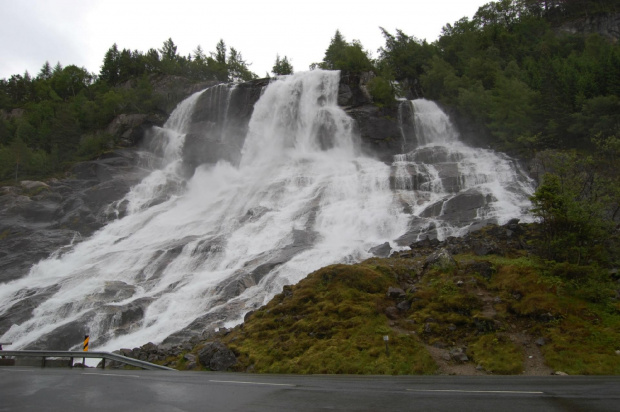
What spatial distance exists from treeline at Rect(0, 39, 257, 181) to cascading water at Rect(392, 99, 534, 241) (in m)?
43.6

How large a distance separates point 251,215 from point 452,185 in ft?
60.4

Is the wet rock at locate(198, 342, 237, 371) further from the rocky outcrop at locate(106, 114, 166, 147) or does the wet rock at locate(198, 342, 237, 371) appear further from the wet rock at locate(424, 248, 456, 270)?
the rocky outcrop at locate(106, 114, 166, 147)

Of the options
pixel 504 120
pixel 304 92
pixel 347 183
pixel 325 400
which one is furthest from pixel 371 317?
pixel 304 92

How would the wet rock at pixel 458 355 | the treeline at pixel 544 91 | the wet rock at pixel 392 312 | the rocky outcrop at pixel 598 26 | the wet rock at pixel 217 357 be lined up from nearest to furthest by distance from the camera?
1. the wet rock at pixel 458 355
2. the wet rock at pixel 217 357
3. the wet rock at pixel 392 312
4. the treeline at pixel 544 91
5. the rocky outcrop at pixel 598 26

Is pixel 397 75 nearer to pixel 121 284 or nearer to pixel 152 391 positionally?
pixel 121 284

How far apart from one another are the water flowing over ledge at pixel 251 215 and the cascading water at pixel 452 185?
17 cm

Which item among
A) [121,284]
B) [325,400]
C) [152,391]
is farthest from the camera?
[121,284]

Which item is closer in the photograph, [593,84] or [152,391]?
[152,391]

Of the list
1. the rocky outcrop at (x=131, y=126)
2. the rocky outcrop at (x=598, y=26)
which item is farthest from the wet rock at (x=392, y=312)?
the rocky outcrop at (x=598, y=26)

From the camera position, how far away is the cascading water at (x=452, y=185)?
30219mm

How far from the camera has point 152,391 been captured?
9484 mm

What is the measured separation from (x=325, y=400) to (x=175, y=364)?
1116 centimetres

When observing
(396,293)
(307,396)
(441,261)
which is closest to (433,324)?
(396,293)

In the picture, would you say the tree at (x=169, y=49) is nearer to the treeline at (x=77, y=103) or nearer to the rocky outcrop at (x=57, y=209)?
the treeline at (x=77, y=103)
